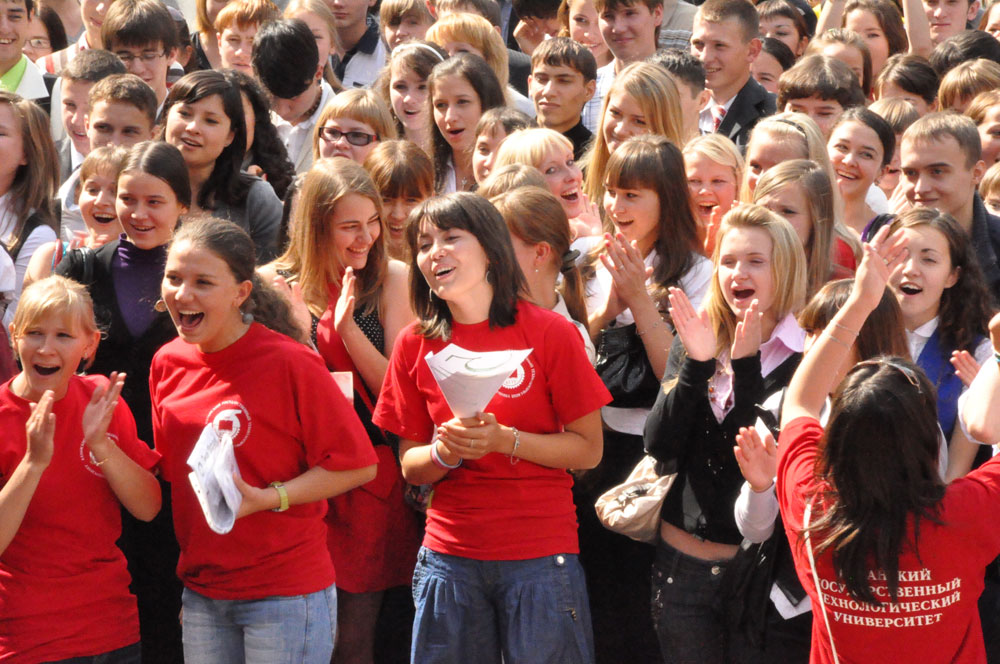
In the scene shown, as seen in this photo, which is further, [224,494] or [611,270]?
[611,270]

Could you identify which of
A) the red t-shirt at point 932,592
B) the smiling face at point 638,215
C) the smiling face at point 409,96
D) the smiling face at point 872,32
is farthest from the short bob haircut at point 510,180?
the smiling face at point 872,32

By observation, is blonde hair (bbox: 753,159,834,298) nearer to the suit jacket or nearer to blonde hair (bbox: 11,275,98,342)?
the suit jacket

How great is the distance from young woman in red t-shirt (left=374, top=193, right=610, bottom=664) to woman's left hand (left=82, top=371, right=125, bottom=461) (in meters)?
0.80

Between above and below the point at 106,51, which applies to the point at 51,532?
below

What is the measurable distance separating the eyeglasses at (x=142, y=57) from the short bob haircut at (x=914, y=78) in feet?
12.9

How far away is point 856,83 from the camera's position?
657cm

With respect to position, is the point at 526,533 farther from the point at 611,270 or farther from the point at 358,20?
the point at 358,20

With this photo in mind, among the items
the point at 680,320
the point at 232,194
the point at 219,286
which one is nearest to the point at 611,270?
the point at 680,320

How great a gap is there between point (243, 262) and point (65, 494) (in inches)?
35.4

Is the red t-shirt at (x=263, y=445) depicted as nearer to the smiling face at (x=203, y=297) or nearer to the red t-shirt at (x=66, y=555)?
the smiling face at (x=203, y=297)

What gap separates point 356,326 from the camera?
450cm

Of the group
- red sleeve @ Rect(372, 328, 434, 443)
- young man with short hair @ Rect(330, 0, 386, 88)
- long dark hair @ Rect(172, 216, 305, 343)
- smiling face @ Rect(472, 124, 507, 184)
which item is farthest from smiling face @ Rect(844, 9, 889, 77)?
long dark hair @ Rect(172, 216, 305, 343)

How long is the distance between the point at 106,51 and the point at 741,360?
4062 millimetres

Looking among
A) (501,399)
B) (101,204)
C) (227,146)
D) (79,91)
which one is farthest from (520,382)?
(79,91)
